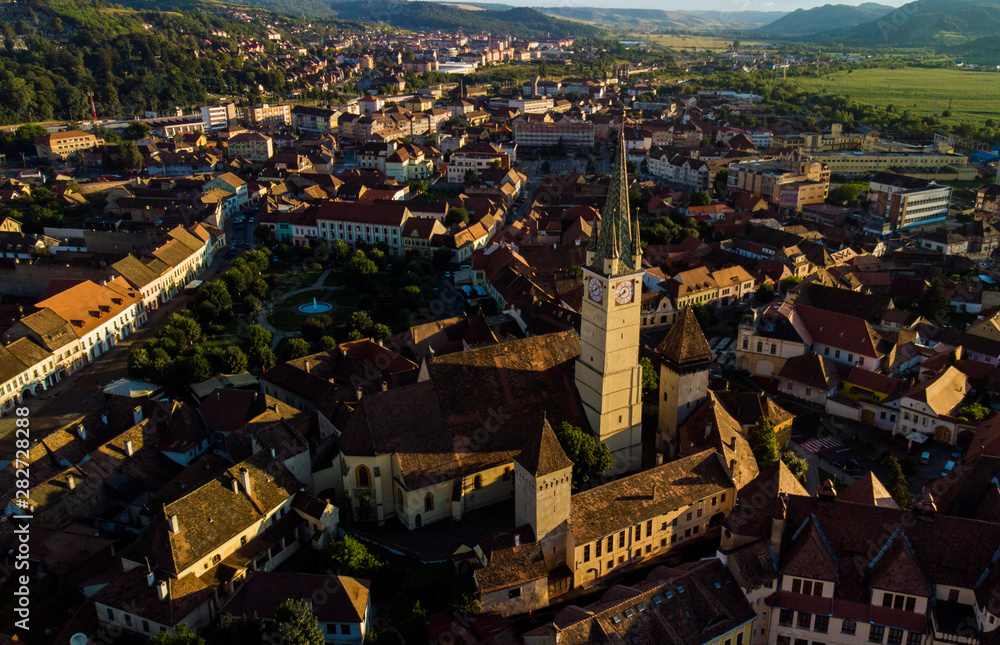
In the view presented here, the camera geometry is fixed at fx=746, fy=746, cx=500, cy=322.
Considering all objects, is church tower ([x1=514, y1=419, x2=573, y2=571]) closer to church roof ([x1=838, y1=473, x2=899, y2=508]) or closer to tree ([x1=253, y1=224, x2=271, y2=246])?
church roof ([x1=838, y1=473, x2=899, y2=508])

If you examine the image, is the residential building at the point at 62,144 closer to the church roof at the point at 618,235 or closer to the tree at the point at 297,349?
the tree at the point at 297,349

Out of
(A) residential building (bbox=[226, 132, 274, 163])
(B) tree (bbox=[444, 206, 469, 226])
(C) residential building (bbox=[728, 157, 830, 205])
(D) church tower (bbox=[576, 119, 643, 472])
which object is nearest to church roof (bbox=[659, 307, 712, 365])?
(D) church tower (bbox=[576, 119, 643, 472])

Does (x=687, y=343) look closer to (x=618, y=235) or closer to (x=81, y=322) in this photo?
(x=618, y=235)

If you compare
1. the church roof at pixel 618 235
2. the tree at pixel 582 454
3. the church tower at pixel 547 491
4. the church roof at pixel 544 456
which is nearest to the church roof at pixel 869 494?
the tree at pixel 582 454

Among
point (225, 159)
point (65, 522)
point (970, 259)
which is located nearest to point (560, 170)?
point (225, 159)

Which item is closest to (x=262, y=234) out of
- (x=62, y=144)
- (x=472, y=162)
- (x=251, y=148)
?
(x=472, y=162)

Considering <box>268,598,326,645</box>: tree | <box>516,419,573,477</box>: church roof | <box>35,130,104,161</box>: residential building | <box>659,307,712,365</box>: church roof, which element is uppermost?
<box>35,130,104,161</box>: residential building
